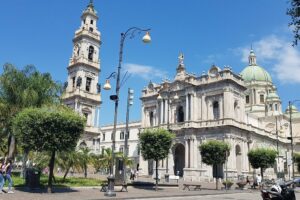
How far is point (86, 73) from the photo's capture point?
63.6 meters

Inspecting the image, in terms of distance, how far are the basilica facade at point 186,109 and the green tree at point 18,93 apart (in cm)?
1742

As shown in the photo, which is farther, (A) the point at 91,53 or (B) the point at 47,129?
(A) the point at 91,53

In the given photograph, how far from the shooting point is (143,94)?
64.8m

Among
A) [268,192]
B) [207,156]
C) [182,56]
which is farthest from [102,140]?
[268,192]

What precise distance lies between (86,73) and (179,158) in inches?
907

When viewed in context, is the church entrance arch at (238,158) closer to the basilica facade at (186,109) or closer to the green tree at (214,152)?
the basilica facade at (186,109)

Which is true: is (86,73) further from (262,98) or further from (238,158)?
(262,98)

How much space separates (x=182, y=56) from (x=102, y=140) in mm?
34507

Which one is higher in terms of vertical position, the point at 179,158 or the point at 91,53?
the point at 91,53

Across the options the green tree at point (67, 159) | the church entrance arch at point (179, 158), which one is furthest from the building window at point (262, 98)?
the green tree at point (67, 159)

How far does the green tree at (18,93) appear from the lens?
30.1m

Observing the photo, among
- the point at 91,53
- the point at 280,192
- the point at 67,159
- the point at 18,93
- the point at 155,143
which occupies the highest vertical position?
the point at 91,53

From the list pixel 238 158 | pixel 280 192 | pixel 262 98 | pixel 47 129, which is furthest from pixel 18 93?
pixel 262 98

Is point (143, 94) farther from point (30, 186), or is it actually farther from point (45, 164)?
point (30, 186)
